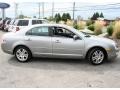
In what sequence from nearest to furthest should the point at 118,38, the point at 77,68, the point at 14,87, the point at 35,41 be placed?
the point at 14,87 < the point at 77,68 < the point at 35,41 < the point at 118,38

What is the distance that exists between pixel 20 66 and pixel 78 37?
7.77 ft

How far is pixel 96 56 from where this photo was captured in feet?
30.5

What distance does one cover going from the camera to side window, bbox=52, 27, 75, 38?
949 centimetres

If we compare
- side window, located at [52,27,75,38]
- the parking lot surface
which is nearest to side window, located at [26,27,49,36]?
side window, located at [52,27,75,38]

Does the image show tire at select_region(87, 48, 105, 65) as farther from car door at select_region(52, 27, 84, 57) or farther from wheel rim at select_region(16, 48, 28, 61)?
wheel rim at select_region(16, 48, 28, 61)

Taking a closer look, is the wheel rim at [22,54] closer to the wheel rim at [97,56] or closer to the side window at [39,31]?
the side window at [39,31]

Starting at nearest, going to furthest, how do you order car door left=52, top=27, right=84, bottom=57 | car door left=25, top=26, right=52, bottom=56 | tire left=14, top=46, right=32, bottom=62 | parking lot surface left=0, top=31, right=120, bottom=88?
1. parking lot surface left=0, top=31, right=120, bottom=88
2. car door left=52, top=27, right=84, bottom=57
3. car door left=25, top=26, right=52, bottom=56
4. tire left=14, top=46, right=32, bottom=62

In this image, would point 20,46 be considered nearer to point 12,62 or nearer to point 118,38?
point 12,62

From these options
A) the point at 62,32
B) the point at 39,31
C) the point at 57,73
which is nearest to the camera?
the point at 57,73

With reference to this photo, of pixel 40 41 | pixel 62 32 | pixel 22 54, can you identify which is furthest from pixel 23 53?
pixel 62 32

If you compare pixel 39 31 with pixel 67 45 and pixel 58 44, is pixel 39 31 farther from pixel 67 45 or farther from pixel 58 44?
pixel 67 45

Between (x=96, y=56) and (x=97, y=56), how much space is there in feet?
0.12

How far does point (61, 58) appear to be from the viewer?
980cm

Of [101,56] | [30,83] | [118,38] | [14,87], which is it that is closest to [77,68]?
[101,56]
